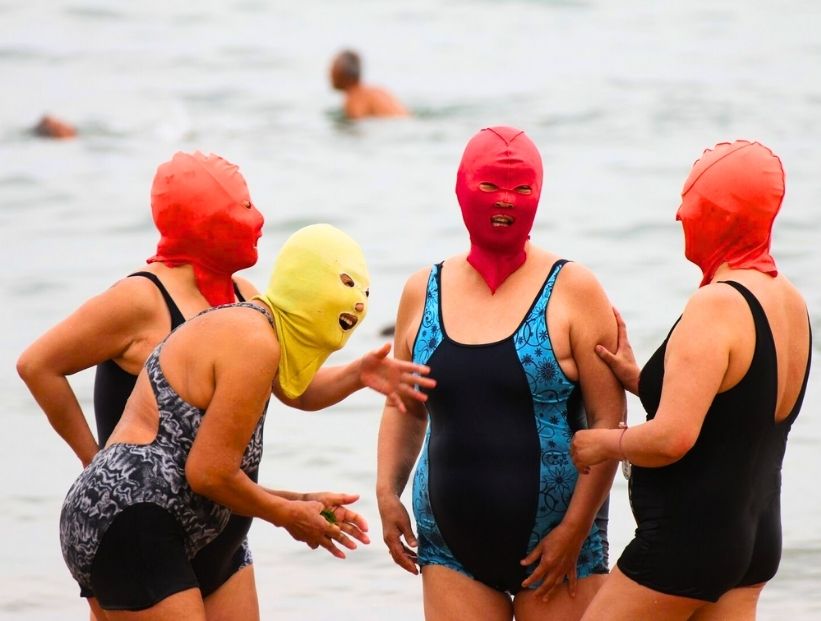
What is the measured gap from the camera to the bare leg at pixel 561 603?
14.1 feet

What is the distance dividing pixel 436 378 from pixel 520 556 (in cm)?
60

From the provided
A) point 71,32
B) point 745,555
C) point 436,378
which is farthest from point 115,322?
point 71,32

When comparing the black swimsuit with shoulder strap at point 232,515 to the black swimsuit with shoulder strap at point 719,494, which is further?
the black swimsuit with shoulder strap at point 232,515

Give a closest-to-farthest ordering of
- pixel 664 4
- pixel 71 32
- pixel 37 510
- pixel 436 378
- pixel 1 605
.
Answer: pixel 436 378, pixel 1 605, pixel 37 510, pixel 71 32, pixel 664 4

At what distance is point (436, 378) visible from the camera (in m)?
4.27

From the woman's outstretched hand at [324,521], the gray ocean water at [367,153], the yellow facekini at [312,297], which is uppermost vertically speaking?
the yellow facekini at [312,297]

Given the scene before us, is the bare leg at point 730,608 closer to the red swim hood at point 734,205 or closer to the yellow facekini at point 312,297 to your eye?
the red swim hood at point 734,205

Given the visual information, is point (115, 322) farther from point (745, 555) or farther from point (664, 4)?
point (664, 4)

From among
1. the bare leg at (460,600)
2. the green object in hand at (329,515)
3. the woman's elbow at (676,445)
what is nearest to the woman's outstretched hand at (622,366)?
the woman's elbow at (676,445)

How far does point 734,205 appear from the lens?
3857 mm

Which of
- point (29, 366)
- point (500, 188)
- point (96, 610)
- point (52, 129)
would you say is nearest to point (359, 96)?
point (52, 129)

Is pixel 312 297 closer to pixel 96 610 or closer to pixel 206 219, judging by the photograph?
pixel 206 219

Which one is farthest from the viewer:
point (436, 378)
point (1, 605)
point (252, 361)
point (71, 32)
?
point (71, 32)

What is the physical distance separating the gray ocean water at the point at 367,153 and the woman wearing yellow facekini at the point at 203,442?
1.18 metres
